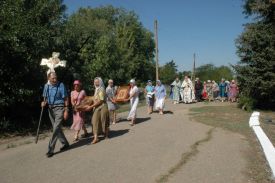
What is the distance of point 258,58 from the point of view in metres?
20.8

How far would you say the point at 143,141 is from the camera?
10.9 metres

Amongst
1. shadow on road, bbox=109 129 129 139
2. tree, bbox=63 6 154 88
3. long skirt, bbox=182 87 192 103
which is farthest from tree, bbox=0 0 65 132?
long skirt, bbox=182 87 192 103

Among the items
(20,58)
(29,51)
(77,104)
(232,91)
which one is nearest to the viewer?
(77,104)

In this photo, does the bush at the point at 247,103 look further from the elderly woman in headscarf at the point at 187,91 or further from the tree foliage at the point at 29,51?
the tree foliage at the point at 29,51

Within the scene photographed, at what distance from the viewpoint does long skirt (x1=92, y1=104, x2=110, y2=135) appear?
10.8 metres

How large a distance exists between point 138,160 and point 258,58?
1431cm

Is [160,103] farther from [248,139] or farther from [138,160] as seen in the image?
[138,160]

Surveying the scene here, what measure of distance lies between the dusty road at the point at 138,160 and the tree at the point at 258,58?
30.3 ft

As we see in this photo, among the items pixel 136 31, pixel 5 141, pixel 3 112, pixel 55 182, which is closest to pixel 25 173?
pixel 55 182

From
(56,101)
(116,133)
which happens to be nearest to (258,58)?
(116,133)

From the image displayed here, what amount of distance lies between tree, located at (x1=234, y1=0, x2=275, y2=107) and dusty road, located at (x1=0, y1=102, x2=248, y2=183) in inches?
363

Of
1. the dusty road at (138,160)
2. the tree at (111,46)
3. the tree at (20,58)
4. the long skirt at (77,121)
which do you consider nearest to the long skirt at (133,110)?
the dusty road at (138,160)

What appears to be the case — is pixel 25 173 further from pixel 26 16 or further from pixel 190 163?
pixel 26 16

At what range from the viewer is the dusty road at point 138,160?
23.5 feet
